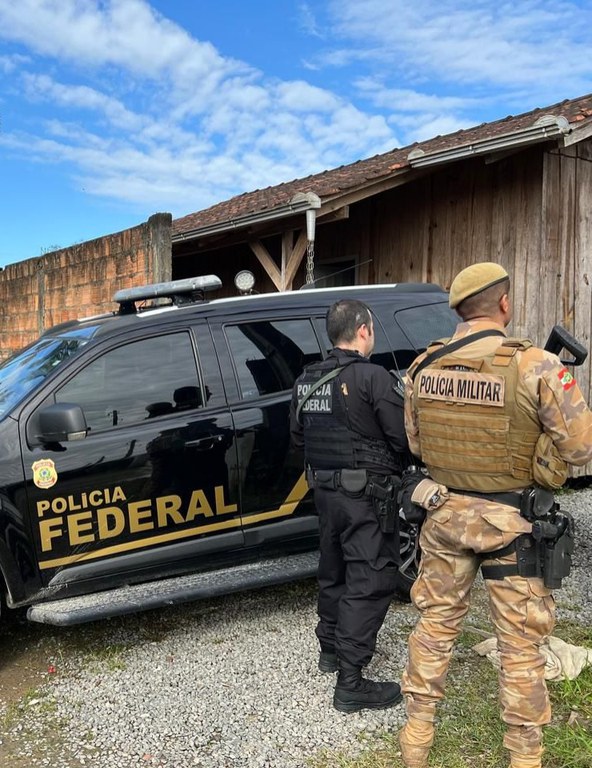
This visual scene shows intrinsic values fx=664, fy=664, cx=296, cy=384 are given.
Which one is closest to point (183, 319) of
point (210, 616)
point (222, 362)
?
point (222, 362)

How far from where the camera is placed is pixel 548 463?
2389mm

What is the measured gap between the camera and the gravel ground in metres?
2.81

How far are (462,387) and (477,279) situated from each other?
1.37 ft

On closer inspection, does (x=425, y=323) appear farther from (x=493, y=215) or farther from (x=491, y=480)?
(x=493, y=215)

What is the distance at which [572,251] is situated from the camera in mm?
7008

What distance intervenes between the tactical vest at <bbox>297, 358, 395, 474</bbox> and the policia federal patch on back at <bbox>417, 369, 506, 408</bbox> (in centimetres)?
48

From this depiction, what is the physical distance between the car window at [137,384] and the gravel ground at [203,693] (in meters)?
1.29

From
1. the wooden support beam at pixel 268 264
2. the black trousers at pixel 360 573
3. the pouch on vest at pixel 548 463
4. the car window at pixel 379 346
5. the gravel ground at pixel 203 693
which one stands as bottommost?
the gravel ground at pixel 203 693

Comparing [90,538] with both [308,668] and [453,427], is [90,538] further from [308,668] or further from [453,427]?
[453,427]

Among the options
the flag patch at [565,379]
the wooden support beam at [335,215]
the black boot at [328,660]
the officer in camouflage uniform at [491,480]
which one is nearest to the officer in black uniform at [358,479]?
the black boot at [328,660]

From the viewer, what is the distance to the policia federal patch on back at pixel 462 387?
7.82 ft

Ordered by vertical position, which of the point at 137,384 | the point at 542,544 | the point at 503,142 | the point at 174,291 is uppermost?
the point at 503,142

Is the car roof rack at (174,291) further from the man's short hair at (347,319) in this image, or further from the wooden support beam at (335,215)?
the wooden support beam at (335,215)

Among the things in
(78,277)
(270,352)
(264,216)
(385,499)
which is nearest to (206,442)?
(270,352)
